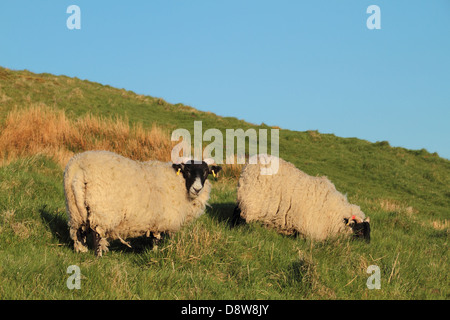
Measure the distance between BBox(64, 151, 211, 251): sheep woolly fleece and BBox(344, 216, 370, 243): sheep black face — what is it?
13.1ft

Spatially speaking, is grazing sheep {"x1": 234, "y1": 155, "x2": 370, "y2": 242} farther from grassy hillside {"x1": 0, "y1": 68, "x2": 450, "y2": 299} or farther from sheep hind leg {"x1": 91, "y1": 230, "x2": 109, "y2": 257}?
sheep hind leg {"x1": 91, "y1": 230, "x2": 109, "y2": 257}

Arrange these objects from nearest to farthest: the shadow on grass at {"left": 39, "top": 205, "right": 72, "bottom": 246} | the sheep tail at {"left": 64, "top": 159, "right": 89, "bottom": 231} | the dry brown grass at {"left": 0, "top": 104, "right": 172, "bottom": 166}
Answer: the sheep tail at {"left": 64, "top": 159, "right": 89, "bottom": 231}
the shadow on grass at {"left": 39, "top": 205, "right": 72, "bottom": 246}
the dry brown grass at {"left": 0, "top": 104, "right": 172, "bottom": 166}

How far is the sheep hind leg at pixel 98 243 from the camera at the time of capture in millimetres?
6172

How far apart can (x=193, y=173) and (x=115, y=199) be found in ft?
5.45

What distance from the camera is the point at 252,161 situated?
28.3 feet

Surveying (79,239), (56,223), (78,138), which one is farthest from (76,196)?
(78,138)

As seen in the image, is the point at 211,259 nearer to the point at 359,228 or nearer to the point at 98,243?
the point at 98,243

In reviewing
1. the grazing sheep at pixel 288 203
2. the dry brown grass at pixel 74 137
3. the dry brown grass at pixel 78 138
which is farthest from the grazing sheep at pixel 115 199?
the dry brown grass at pixel 74 137

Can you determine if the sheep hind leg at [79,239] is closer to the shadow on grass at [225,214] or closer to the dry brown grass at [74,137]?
the shadow on grass at [225,214]

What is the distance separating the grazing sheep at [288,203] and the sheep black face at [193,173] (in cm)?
118

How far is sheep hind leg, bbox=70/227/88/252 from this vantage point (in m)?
6.38

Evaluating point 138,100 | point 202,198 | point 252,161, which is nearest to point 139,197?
point 202,198

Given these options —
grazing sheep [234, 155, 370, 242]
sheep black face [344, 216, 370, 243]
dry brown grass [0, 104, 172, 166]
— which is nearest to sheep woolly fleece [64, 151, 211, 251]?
grazing sheep [234, 155, 370, 242]
